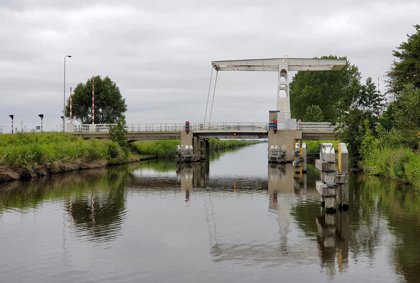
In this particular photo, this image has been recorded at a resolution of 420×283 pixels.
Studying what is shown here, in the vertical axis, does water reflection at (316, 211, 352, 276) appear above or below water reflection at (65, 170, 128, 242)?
below

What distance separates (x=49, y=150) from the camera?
99.7ft

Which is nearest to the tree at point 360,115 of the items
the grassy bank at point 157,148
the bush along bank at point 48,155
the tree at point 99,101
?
the bush along bank at point 48,155

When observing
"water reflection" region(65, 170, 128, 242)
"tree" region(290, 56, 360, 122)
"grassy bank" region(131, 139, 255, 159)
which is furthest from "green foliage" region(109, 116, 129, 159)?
"tree" region(290, 56, 360, 122)

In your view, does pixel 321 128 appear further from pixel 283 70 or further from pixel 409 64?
pixel 409 64

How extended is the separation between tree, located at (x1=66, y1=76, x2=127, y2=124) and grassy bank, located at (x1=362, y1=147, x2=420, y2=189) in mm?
43368

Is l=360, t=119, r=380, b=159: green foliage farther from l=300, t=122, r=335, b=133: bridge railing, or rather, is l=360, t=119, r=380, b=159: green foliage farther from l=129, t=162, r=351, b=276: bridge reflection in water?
l=300, t=122, r=335, b=133: bridge railing

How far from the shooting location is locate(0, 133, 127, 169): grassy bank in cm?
2652

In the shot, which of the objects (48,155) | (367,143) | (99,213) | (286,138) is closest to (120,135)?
(286,138)

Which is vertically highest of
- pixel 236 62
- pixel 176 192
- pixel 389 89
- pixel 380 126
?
pixel 236 62

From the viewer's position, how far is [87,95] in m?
66.6

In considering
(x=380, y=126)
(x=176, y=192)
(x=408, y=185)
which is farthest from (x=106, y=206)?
(x=380, y=126)

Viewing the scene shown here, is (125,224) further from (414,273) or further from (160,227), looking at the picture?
(414,273)

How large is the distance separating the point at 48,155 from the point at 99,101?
37.6 metres

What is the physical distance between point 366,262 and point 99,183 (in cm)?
1848
